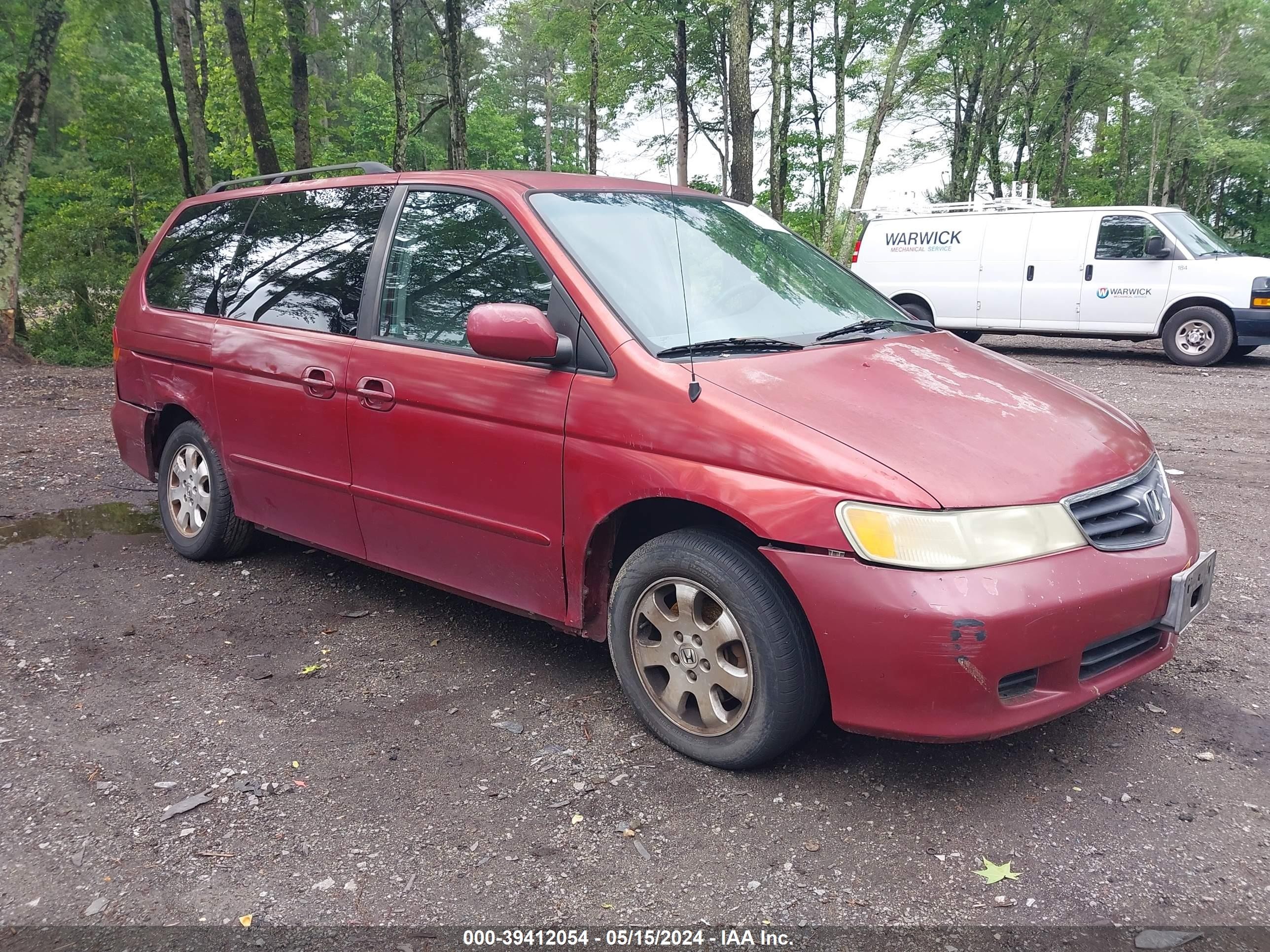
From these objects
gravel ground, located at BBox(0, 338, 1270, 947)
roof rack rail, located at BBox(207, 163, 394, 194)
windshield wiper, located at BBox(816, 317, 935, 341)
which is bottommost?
gravel ground, located at BBox(0, 338, 1270, 947)

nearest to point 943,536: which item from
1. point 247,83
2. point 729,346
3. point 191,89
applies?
point 729,346

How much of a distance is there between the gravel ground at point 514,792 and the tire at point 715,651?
0.14 m

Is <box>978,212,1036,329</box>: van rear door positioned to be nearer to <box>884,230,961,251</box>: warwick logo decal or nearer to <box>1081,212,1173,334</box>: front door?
<box>884,230,961,251</box>: warwick logo decal

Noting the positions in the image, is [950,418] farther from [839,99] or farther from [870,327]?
[839,99]

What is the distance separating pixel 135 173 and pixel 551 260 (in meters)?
18.1

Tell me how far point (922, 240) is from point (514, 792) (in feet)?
44.2

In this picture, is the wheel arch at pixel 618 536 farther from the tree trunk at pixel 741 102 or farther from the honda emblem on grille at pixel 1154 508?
the tree trunk at pixel 741 102

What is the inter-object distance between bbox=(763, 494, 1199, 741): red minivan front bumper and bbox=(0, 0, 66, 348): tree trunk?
1286 cm

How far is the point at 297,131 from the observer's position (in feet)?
58.6

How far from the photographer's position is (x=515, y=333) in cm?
305

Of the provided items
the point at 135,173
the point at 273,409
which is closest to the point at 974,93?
the point at 135,173

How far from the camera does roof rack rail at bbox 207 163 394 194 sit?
4.30 metres

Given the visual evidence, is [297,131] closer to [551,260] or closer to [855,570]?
[551,260]

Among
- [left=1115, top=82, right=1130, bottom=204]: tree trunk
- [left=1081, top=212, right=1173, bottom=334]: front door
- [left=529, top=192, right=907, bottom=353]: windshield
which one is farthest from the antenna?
[left=1115, top=82, right=1130, bottom=204]: tree trunk
